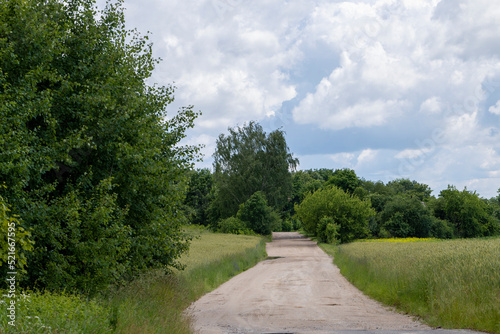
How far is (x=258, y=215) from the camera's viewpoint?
199 feet

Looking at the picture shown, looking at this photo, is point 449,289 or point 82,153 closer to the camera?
point 82,153

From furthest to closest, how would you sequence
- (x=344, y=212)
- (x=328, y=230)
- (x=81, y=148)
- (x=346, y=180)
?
(x=346, y=180), (x=344, y=212), (x=328, y=230), (x=81, y=148)

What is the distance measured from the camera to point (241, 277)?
25.3 metres

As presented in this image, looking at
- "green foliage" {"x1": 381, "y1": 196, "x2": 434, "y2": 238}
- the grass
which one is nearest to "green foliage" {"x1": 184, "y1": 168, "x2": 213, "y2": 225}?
"green foliage" {"x1": 381, "y1": 196, "x2": 434, "y2": 238}

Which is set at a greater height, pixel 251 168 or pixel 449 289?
pixel 251 168

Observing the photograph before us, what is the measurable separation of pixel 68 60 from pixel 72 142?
317cm

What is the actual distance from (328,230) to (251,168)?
53.5 feet

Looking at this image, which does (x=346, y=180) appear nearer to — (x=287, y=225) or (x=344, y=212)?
(x=287, y=225)

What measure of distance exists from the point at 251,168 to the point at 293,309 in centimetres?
4954

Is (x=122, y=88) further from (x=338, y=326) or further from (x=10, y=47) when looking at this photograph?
(x=338, y=326)

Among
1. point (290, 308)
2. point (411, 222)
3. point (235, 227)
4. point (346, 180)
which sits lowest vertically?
point (290, 308)

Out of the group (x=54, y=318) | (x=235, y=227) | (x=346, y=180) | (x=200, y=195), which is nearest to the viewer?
(x=54, y=318)

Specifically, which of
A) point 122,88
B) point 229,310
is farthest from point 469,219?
point 122,88

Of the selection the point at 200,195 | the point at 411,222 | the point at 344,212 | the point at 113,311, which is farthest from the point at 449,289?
the point at 200,195
